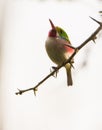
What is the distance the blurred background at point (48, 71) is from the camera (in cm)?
68

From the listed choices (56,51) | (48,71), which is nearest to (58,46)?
(56,51)

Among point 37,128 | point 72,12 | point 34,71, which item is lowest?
point 37,128

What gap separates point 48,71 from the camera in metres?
0.77

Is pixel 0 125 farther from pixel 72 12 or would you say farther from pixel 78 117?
pixel 72 12

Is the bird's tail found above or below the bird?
below

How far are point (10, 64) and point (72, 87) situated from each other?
0.73 ft

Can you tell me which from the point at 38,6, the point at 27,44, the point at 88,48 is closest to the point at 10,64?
the point at 27,44

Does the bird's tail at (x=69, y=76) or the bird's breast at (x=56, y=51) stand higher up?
the bird's breast at (x=56, y=51)

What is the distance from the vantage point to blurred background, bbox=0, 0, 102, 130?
2.22 feet

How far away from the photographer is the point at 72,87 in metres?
0.72

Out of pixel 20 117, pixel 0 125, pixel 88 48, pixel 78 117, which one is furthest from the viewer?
pixel 20 117

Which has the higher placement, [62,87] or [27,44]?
[27,44]

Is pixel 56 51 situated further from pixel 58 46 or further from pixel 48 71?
pixel 48 71

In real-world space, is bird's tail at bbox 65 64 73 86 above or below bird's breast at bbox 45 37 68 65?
below
